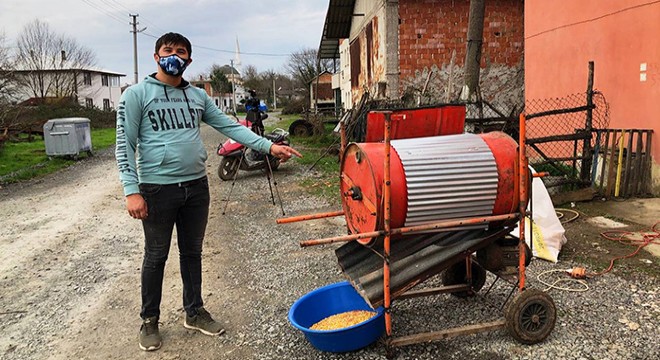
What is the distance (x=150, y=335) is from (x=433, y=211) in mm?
2158

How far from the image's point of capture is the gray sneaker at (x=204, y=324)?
3701 millimetres

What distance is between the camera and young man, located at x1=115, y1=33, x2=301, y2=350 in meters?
3.26

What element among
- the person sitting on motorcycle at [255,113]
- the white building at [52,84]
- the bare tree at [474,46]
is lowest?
the person sitting on motorcycle at [255,113]

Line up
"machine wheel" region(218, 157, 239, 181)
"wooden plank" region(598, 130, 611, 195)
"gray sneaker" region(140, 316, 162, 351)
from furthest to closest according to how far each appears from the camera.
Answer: "machine wheel" region(218, 157, 239, 181) < "wooden plank" region(598, 130, 611, 195) < "gray sneaker" region(140, 316, 162, 351)

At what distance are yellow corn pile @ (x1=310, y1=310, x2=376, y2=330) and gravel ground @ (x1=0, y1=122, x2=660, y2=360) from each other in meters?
0.18

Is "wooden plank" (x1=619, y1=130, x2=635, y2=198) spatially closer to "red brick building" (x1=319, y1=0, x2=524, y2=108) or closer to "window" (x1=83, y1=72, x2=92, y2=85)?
"red brick building" (x1=319, y1=0, x2=524, y2=108)

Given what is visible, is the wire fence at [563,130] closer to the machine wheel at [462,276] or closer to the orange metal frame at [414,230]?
the machine wheel at [462,276]

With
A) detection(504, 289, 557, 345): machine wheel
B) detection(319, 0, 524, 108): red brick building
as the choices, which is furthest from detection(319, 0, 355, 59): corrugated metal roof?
detection(504, 289, 557, 345): machine wheel

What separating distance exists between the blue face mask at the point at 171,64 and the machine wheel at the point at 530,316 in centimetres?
271

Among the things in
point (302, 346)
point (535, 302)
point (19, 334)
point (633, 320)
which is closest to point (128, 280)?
point (19, 334)

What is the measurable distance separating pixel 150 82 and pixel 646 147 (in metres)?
6.62

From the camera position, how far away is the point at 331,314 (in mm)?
3889

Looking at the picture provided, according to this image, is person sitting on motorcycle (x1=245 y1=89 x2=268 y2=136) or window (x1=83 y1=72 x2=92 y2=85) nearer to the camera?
person sitting on motorcycle (x1=245 y1=89 x2=268 y2=136)

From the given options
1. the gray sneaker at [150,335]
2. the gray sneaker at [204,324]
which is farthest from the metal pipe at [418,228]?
the gray sneaker at [150,335]
